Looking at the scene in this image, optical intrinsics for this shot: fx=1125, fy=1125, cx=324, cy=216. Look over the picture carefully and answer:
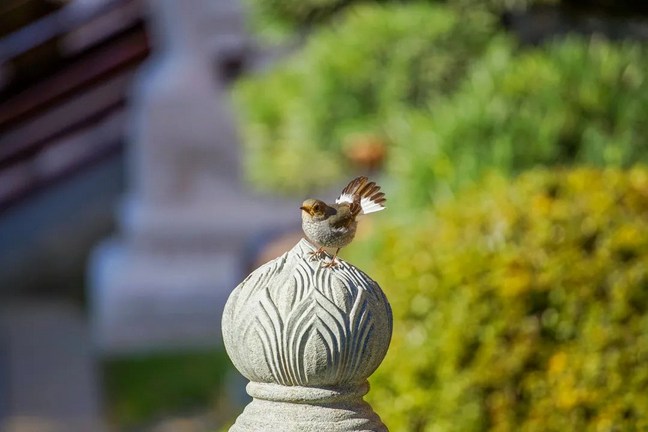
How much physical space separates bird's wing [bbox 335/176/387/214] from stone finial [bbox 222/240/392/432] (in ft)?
0.75

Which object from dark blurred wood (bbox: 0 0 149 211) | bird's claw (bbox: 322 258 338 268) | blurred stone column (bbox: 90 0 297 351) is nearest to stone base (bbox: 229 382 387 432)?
bird's claw (bbox: 322 258 338 268)

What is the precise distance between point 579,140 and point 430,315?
6.97ft

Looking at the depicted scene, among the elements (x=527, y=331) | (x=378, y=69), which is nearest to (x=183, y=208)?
(x=378, y=69)

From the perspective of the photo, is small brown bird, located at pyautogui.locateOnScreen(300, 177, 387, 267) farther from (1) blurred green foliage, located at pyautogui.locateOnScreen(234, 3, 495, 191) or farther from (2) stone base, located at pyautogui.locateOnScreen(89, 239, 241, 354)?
(2) stone base, located at pyautogui.locateOnScreen(89, 239, 241, 354)

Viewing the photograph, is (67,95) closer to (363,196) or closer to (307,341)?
(363,196)

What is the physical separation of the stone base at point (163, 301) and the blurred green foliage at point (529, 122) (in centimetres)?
458

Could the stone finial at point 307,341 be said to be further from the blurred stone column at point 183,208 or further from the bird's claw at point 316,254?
the blurred stone column at point 183,208

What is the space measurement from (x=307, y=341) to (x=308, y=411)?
0.18 m

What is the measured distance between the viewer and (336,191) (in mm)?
9805

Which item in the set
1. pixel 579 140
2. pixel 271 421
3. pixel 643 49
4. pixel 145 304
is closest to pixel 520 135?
pixel 579 140

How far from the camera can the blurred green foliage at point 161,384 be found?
8648mm

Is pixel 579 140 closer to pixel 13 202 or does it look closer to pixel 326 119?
pixel 326 119

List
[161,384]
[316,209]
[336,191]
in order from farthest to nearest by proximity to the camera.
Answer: [336,191], [161,384], [316,209]

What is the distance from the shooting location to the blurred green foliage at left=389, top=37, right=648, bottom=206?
5.45 metres
